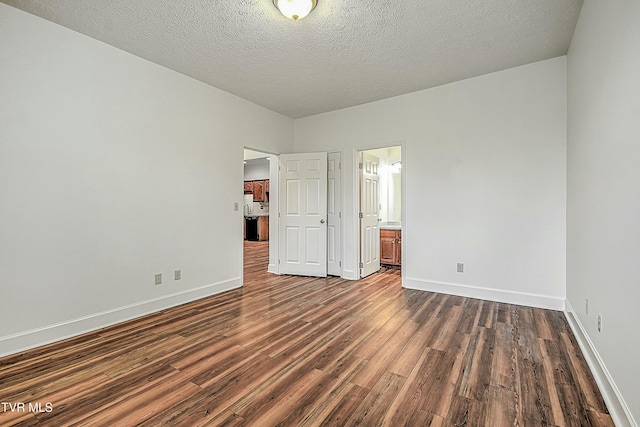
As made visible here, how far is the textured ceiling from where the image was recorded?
2451 mm

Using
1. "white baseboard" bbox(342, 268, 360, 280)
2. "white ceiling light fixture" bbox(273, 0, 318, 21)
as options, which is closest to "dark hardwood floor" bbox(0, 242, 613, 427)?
"white baseboard" bbox(342, 268, 360, 280)

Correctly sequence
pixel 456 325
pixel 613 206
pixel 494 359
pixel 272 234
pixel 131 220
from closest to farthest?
pixel 613 206 < pixel 494 359 < pixel 456 325 < pixel 131 220 < pixel 272 234

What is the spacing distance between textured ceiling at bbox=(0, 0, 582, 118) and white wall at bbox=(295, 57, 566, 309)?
1.22ft

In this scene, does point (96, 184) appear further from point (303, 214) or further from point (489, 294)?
point (489, 294)

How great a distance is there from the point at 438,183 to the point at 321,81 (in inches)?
82.1

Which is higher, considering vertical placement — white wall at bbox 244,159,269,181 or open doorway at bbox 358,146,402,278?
white wall at bbox 244,159,269,181

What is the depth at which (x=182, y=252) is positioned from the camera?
12.0ft

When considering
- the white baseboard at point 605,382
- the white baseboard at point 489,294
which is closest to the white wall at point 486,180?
the white baseboard at point 489,294

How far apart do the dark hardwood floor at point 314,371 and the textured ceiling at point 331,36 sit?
2.81 metres

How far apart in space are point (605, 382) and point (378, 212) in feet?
13.5

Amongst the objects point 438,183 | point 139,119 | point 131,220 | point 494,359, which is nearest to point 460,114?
point 438,183

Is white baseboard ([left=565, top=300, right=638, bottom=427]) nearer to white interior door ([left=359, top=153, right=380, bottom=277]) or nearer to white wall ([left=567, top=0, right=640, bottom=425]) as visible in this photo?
white wall ([left=567, top=0, right=640, bottom=425])

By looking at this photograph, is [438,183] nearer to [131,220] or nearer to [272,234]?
[272,234]

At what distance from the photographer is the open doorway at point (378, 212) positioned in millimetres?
5074
